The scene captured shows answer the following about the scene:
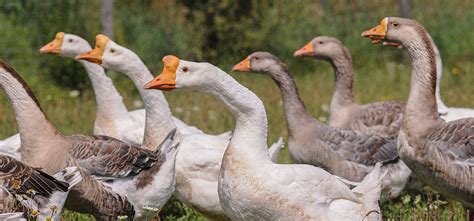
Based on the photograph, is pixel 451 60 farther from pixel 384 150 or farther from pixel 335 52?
pixel 384 150

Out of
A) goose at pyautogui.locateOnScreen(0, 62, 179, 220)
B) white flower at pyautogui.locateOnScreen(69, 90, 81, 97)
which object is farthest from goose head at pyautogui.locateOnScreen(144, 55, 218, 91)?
white flower at pyautogui.locateOnScreen(69, 90, 81, 97)

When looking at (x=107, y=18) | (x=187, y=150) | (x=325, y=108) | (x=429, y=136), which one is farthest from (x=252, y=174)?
(x=107, y=18)

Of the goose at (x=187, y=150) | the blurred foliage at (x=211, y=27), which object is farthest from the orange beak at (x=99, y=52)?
the blurred foliage at (x=211, y=27)

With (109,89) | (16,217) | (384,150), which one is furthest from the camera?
(109,89)

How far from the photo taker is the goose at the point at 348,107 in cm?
851

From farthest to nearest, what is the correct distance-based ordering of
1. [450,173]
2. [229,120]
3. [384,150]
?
[229,120] → [384,150] → [450,173]

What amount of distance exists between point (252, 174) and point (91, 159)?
158 cm

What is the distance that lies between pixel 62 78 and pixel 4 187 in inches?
302

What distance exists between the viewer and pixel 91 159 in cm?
635

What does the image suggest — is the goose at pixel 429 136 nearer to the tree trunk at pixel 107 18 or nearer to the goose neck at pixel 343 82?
the goose neck at pixel 343 82

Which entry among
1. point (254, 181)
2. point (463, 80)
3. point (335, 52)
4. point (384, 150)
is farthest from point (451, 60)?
point (254, 181)

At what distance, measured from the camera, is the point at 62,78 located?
12.8 meters

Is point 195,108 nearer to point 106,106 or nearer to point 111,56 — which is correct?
point 106,106

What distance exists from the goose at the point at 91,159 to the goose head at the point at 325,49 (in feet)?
9.10
